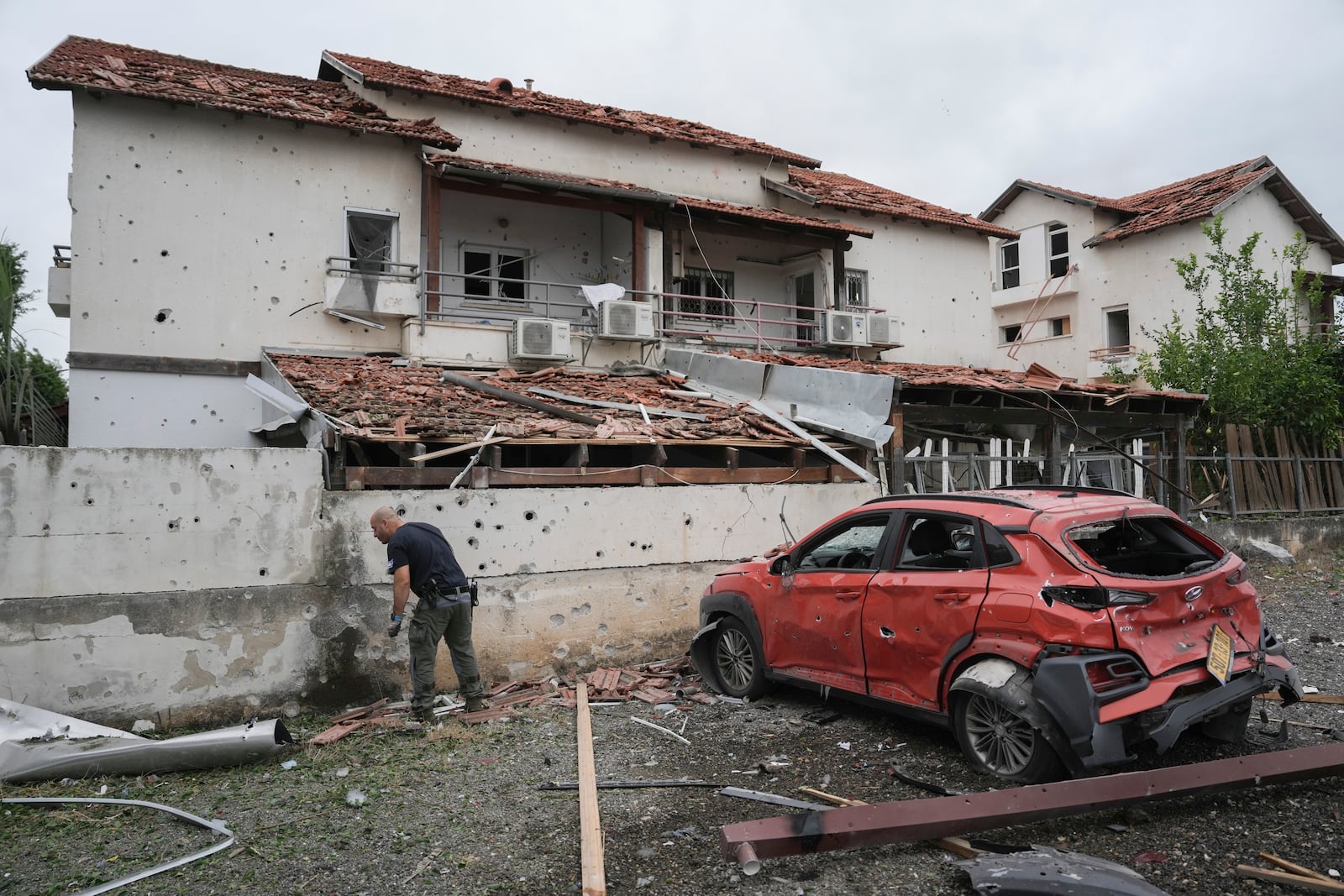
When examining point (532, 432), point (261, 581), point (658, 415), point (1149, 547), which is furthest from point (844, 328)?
point (261, 581)

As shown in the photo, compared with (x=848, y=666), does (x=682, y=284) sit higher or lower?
higher

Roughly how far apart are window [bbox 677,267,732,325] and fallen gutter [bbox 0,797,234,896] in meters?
13.3

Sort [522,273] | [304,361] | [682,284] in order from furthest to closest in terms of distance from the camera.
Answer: [682,284], [522,273], [304,361]

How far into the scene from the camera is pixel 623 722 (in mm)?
6949

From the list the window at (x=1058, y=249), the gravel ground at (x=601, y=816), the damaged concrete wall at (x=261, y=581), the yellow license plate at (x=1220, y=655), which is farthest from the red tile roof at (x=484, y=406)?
the window at (x=1058, y=249)

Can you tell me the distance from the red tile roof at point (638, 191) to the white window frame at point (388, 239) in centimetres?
112

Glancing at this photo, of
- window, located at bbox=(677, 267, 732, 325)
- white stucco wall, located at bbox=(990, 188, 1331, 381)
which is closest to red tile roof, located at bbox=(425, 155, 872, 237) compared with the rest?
window, located at bbox=(677, 267, 732, 325)

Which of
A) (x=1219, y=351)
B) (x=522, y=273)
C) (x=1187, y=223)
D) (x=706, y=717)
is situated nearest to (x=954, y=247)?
(x=1219, y=351)

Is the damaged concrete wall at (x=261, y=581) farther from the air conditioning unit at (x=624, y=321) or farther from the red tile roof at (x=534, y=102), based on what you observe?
the red tile roof at (x=534, y=102)

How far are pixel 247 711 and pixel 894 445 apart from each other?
305 inches

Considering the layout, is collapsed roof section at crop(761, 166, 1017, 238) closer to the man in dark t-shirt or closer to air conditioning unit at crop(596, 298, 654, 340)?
air conditioning unit at crop(596, 298, 654, 340)

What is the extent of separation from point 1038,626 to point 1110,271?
→ 23.4 m

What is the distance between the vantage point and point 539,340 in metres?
13.1

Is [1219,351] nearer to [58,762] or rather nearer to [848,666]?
[848,666]
